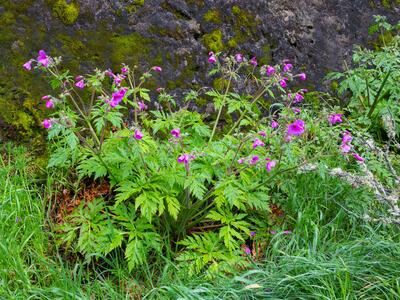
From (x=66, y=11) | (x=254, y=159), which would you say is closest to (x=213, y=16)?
(x=66, y=11)

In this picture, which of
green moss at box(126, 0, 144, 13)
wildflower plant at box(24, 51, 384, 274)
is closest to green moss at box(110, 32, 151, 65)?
green moss at box(126, 0, 144, 13)

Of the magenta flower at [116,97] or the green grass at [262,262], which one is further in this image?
the magenta flower at [116,97]

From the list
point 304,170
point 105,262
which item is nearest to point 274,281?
point 304,170

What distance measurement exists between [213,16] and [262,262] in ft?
7.56

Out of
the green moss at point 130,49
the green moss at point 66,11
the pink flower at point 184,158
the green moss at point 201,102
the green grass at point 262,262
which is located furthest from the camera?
the green moss at point 201,102

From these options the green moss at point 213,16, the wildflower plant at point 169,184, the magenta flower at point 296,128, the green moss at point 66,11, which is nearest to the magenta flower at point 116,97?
the wildflower plant at point 169,184

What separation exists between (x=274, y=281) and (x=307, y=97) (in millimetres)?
2626

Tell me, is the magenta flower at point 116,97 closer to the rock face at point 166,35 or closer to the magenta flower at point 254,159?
the magenta flower at point 254,159

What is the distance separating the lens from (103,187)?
3.61 meters

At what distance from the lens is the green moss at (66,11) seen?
4.01 metres

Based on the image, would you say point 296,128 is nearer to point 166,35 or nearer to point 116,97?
point 116,97

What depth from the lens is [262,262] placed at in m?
3.30

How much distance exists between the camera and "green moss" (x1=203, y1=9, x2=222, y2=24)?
4566mm

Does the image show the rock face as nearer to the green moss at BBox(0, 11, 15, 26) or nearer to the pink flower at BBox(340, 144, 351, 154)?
the green moss at BBox(0, 11, 15, 26)
